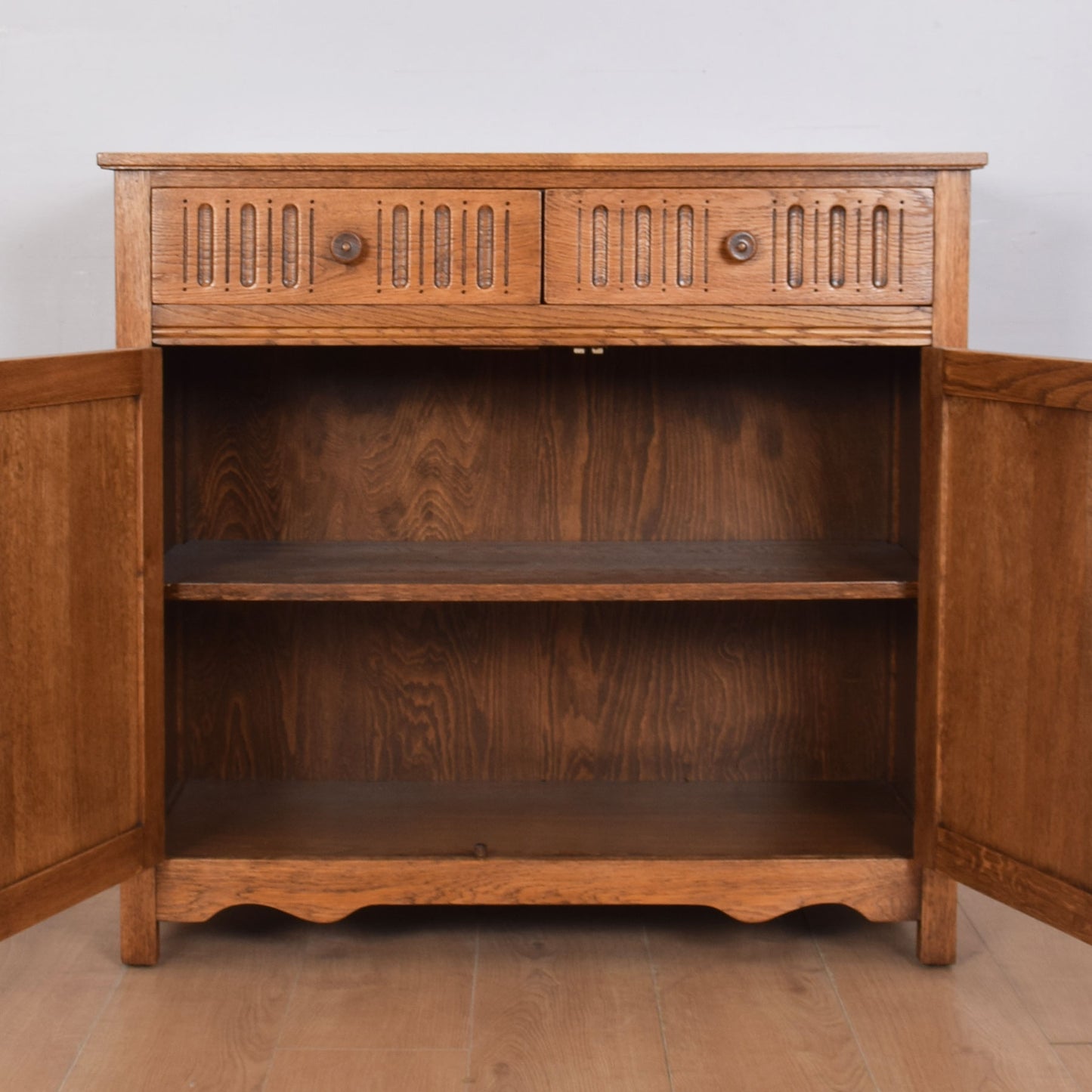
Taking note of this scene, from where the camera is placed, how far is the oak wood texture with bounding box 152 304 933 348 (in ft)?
6.39

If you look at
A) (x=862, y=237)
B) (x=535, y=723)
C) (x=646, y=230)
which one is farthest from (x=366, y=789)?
(x=862, y=237)

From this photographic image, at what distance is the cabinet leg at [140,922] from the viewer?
202cm

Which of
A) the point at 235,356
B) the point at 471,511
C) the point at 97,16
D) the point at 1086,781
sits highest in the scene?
the point at 97,16

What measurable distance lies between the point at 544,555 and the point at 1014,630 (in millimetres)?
725

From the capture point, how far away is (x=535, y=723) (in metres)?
2.40

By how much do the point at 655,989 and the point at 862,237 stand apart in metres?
1.06

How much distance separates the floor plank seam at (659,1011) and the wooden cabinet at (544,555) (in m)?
0.10

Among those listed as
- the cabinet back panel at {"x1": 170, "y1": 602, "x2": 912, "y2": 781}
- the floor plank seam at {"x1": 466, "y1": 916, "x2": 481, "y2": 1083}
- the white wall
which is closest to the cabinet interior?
the cabinet back panel at {"x1": 170, "y1": 602, "x2": 912, "y2": 781}

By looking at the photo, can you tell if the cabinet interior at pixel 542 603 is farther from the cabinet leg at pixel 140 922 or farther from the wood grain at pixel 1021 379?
the wood grain at pixel 1021 379

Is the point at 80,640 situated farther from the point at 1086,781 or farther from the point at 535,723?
the point at 1086,781

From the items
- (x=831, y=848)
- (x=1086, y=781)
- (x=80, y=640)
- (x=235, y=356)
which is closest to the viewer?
(x=1086, y=781)

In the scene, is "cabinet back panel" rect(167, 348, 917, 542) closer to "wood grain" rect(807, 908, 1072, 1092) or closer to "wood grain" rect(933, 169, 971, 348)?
"wood grain" rect(933, 169, 971, 348)

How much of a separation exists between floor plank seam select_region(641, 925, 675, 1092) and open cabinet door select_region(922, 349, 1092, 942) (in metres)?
0.42

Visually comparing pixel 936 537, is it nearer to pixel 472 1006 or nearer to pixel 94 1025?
pixel 472 1006
